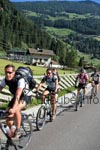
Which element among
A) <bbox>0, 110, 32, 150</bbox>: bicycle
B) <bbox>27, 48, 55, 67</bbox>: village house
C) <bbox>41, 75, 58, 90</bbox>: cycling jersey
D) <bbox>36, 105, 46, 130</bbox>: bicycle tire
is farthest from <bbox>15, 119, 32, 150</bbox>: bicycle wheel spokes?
<bbox>27, 48, 55, 67</bbox>: village house

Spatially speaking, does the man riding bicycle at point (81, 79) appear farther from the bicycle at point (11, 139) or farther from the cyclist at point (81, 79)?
the bicycle at point (11, 139)

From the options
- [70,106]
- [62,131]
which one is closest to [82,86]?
[70,106]

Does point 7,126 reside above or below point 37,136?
above

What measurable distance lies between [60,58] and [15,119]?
16505 centimetres

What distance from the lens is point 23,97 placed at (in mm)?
9234

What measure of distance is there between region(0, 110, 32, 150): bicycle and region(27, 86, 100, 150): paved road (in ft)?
1.23

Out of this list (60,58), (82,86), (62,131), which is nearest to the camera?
(62,131)

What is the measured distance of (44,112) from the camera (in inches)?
518

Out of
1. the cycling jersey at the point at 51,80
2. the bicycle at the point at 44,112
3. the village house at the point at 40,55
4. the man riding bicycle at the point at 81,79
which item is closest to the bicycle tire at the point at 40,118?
the bicycle at the point at 44,112

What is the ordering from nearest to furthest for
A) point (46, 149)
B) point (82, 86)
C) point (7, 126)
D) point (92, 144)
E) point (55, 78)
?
point (7, 126)
point (46, 149)
point (92, 144)
point (55, 78)
point (82, 86)

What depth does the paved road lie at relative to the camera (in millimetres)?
10305

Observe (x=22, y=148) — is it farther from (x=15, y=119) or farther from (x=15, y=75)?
(x=15, y=75)

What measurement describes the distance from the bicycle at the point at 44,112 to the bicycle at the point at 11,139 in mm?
2740

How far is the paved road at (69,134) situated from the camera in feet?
33.8
